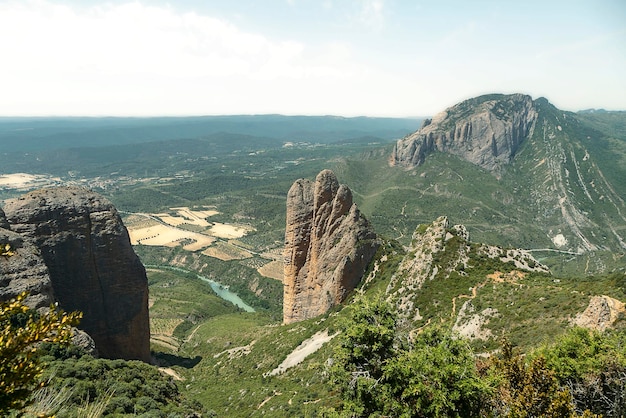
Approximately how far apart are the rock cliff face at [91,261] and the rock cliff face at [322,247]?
79.1 feet

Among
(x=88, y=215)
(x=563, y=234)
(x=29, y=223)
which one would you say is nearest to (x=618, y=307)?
(x=88, y=215)

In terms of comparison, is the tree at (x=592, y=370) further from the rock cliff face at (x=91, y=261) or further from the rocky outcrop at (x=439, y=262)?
the rock cliff face at (x=91, y=261)

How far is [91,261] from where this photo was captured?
5181 cm

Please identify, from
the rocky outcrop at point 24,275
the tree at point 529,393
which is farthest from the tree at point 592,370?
the rocky outcrop at point 24,275

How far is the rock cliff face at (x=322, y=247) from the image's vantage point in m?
60.3

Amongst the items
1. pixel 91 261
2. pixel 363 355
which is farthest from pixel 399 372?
pixel 91 261

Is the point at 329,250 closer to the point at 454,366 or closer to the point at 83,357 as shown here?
the point at 83,357

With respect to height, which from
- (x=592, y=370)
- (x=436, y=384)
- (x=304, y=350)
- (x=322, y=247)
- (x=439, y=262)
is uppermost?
(x=592, y=370)

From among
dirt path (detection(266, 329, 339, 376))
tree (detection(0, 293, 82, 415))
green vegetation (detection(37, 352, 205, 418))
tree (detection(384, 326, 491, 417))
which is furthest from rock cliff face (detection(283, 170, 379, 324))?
tree (detection(0, 293, 82, 415))

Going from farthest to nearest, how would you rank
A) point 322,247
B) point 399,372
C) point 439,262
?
point 322,247 → point 439,262 → point 399,372

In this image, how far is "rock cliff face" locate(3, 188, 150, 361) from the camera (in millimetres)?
49219

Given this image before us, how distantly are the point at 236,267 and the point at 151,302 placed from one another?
58986mm

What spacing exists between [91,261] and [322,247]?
33491 millimetres

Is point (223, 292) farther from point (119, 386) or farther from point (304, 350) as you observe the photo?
point (119, 386)
